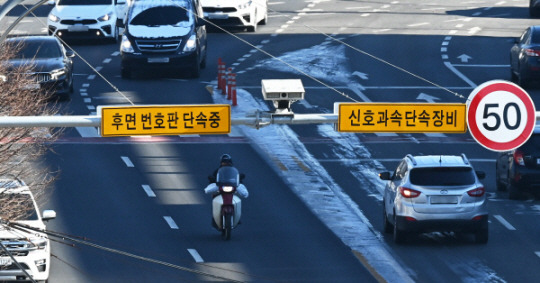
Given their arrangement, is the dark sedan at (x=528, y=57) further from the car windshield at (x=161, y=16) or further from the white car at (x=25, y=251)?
the white car at (x=25, y=251)

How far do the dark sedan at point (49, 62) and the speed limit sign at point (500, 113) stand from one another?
86.0ft

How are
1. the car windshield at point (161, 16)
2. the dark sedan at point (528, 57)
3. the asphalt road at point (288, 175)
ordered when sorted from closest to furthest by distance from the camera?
the asphalt road at point (288, 175) → the dark sedan at point (528, 57) → the car windshield at point (161, 16)

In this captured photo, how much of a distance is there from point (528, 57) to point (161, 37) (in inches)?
398

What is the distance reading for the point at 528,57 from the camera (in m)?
44.0

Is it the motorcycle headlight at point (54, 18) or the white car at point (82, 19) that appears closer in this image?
the white car at point (82, 19)

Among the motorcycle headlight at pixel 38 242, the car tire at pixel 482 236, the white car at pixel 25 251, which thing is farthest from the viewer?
the car tire at pixel 482 236

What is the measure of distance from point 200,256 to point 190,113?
11.0 m

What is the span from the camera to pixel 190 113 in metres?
16.6

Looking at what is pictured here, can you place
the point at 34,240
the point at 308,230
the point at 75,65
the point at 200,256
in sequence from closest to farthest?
the point at 34,240 < the point at 200,256 < the point at 308,230 < the point at 75,65

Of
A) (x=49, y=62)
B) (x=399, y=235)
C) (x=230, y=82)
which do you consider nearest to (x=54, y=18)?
(x=49, y=62)

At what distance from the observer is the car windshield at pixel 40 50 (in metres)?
42.9

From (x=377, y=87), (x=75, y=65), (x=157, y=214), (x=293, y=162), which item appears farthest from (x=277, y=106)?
(x=75, y=65)

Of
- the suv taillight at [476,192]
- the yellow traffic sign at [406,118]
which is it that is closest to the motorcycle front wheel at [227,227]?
the suv taillight at [476,192]

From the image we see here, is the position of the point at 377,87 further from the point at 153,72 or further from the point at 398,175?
the point at 398,175
